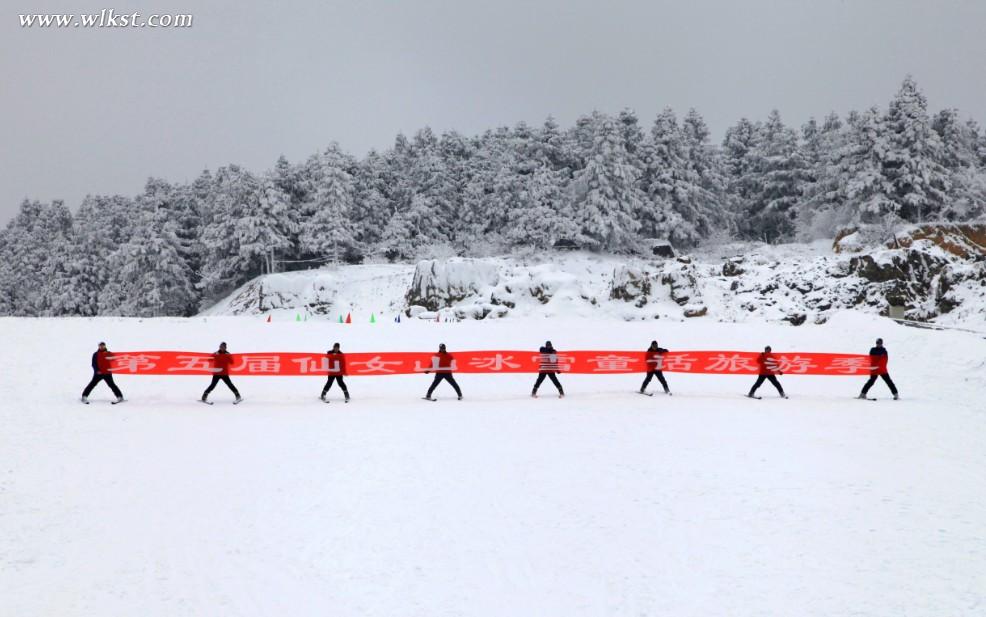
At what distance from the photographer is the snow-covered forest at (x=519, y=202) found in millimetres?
47938

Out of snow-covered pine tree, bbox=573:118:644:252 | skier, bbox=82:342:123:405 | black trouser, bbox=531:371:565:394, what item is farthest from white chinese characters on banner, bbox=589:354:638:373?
snow-covered pine tree, bbox=573:118:644:252

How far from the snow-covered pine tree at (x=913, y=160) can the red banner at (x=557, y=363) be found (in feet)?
102

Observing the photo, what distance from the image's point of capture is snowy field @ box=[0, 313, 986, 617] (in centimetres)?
751

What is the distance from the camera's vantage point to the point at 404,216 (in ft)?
196

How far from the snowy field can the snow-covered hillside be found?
14981mm

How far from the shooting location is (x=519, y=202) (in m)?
54.0

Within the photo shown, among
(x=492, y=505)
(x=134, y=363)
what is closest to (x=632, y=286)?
(x=134, y=363)

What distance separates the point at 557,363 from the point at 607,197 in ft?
105

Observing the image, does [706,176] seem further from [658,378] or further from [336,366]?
[336,366]

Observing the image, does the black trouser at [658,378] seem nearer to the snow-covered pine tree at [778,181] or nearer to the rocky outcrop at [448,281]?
the rocky outcrop at [448,281]

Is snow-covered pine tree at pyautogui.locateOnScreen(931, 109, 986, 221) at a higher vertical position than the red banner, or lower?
higher

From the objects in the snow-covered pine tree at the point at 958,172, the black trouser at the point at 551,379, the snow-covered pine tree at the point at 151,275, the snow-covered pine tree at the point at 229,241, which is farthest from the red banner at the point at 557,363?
the snow-covered pine tree at the point at 151,275

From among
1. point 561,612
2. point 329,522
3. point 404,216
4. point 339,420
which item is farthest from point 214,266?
point 561,612

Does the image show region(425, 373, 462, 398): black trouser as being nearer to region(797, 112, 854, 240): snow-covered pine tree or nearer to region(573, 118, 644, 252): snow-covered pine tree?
region(573, 118, 644, 252): snow-covered pine tree
